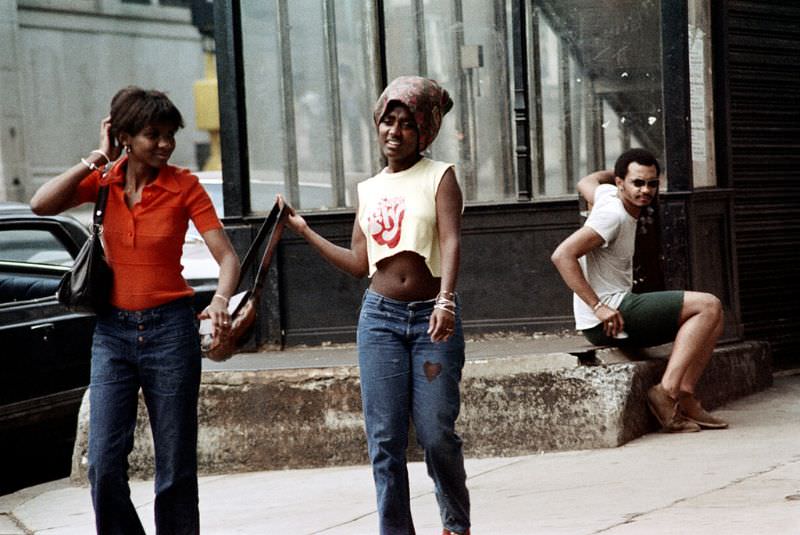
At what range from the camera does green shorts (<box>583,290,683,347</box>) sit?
747 centimetres

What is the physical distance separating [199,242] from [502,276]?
3.91 metres

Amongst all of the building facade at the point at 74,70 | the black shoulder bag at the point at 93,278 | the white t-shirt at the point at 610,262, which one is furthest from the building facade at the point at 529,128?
the building facade at the point at 74,70

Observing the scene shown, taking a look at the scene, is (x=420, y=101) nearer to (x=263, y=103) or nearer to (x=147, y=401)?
(x=147, y=401)

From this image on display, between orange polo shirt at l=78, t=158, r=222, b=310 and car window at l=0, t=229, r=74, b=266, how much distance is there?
13.0 feet

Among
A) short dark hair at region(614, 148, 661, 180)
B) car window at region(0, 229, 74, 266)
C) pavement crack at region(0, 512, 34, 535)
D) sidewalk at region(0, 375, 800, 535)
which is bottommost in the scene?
pavement crack at region(0, 512, 34, 535)

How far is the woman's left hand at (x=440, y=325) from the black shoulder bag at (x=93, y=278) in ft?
3.62

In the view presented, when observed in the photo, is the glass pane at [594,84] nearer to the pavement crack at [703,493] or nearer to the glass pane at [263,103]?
the glass pane at [263,103]

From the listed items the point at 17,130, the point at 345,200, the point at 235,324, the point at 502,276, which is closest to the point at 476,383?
the point at 502,276

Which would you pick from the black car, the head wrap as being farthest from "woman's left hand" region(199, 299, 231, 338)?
the black car

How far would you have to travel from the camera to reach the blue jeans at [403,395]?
5105 millimetres

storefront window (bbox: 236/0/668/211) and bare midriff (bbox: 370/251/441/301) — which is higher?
storefront window (bbox: 236/0/668/211)

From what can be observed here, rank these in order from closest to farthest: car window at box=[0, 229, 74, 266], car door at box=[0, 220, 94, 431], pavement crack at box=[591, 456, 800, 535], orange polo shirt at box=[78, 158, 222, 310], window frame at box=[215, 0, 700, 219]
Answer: orange polo shirt at box=[78, 158, 222, 310] → pavement crack at box=[591, 456, 800, 535] → window frame at box=[215, 0, 700, 219] → car door at box=[0, 220, 94, 431] → car window at box=[0, 229, 74, 266]

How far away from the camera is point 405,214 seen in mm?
5172

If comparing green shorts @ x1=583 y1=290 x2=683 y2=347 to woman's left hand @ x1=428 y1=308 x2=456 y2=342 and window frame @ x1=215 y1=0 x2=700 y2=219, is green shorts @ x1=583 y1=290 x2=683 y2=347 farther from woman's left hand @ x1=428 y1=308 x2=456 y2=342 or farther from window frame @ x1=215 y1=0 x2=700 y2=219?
woman's left hand @ x1=428 y1=308 x2=456 y2=342
